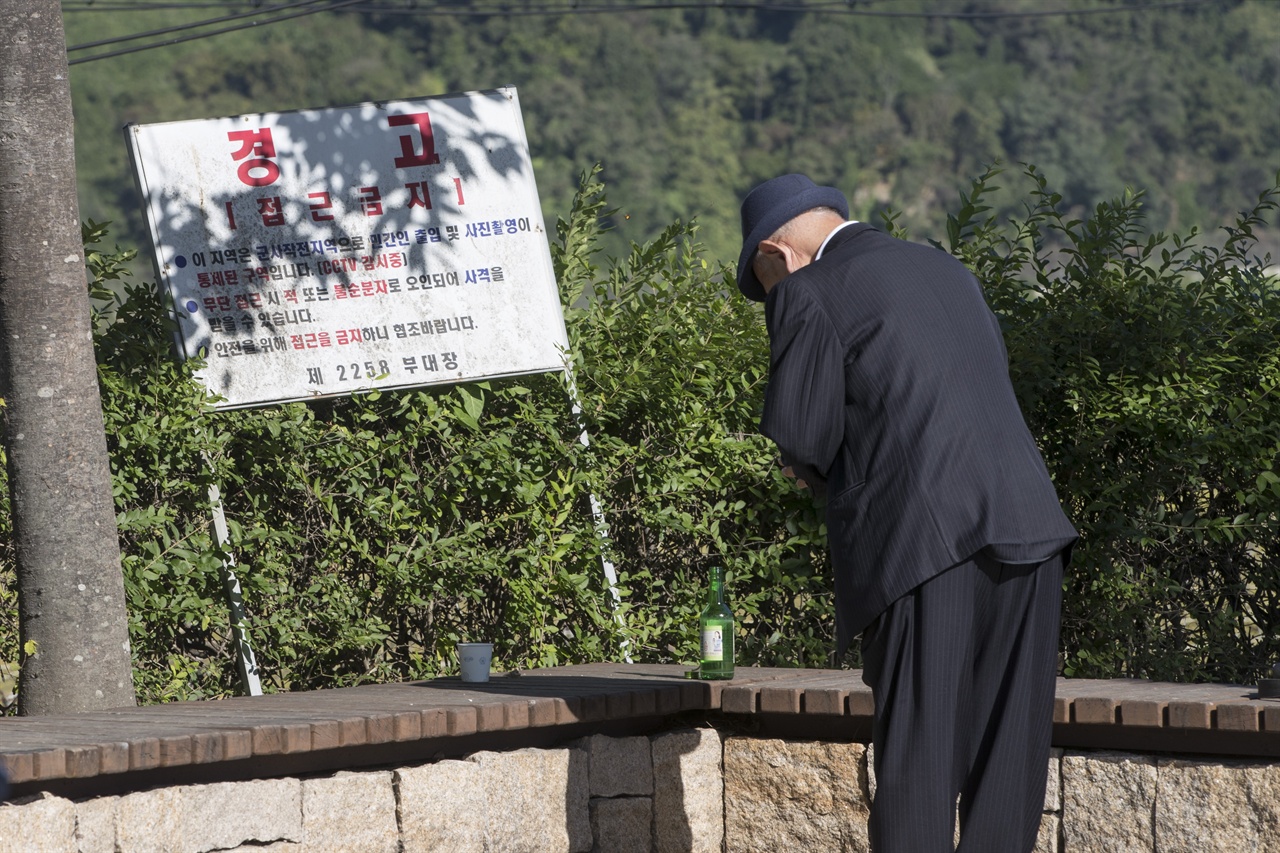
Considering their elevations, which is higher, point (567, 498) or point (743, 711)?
point (567, 498)

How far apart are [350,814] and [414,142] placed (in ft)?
7.94

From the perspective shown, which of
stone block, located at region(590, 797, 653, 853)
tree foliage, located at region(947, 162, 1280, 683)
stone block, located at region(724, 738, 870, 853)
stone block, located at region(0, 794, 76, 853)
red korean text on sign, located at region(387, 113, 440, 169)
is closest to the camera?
stone block, located at region(0, 794, 76, 853)

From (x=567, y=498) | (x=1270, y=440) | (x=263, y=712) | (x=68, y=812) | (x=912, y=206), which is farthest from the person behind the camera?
(x=912, y=206)

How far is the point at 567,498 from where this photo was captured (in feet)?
17.6

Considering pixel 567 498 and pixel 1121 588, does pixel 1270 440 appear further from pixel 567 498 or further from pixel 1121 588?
pixel 567 498

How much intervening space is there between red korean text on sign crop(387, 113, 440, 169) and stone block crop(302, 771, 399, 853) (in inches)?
88.2

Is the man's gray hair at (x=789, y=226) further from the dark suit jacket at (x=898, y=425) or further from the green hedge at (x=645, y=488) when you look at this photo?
the green hedge at (x=645, y=488)

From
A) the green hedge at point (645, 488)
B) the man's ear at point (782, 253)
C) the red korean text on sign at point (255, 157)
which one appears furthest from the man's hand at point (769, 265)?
the red korean text on sign at point (255, 157)

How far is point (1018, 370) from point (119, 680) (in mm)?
2824

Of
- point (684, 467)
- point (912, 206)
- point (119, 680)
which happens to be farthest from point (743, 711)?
point (912, 206)

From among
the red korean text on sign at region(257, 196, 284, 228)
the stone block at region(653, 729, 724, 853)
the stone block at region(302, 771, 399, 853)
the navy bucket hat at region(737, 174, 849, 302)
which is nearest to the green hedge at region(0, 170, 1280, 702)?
the red korean text on sign at region(257, 196, 284, 228)

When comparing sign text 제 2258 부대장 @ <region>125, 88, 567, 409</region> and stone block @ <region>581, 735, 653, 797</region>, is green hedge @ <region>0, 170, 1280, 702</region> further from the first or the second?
stone block @ <region>581, 735, 653, 797</region>

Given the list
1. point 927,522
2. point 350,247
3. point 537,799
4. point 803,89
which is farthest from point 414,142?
point 803,89

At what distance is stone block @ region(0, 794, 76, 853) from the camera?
331 centimetres
